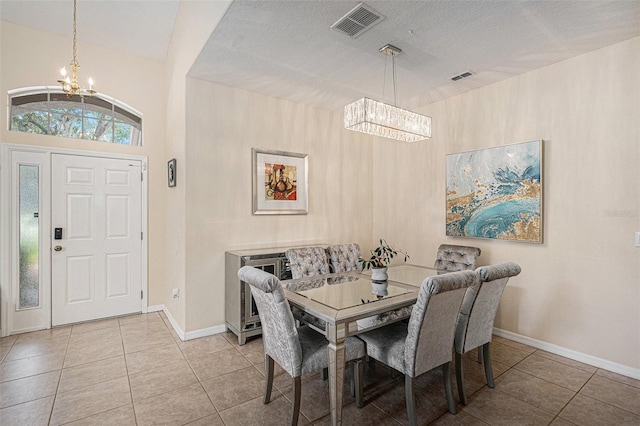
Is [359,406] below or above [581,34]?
below

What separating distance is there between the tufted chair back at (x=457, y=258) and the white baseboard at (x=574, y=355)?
3.02 ft

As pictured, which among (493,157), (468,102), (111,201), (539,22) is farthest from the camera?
(111,201)

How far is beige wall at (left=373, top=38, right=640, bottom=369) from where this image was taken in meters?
2.70

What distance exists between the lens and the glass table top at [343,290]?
2.17 meters

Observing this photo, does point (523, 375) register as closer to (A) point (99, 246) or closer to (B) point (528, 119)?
(B) point (528, 119)

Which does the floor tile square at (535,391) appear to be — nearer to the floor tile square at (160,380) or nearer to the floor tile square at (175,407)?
the floor tile square at (175,407)

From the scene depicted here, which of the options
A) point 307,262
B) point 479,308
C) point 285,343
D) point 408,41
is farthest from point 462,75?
point 285,343

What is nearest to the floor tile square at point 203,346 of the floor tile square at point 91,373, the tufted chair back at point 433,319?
the floor tile square at point 91,373

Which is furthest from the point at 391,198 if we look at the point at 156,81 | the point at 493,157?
the point at 156,81

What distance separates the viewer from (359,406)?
222cm

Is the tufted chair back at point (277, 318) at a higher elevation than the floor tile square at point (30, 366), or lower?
higher

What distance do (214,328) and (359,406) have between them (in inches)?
80.5

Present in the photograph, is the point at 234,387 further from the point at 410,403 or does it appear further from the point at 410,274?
the point at 410,274

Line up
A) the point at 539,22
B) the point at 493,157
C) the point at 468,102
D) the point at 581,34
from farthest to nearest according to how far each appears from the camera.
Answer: the point at 468,102 < the point at 493,157 < the point at 581,34 < the point at 539,22
